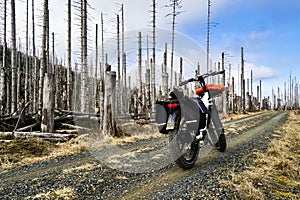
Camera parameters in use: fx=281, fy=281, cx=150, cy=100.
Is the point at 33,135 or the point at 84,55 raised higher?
the point at 84,55

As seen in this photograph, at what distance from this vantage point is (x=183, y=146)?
5379 millimetres

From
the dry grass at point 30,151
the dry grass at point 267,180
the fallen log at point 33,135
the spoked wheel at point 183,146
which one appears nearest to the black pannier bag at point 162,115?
the spoked wheel at point 183,146

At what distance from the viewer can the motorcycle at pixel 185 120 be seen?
5.07m

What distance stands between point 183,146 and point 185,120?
0.50 m

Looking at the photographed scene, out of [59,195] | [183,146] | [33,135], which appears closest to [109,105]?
[33,135]

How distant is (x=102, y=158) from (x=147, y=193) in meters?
3.15

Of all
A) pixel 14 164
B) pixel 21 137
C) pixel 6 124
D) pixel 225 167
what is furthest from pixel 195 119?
pixel 6 124

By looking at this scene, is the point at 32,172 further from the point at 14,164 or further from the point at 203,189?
the point at 203,189

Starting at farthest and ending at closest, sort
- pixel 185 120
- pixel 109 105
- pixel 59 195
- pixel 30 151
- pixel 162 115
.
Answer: pixel 109 105, pixel 30 151, pixel 185 120, pixel 162 115, pixel 59 195

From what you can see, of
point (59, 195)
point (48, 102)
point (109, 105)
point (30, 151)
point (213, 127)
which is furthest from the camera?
point (109, 105)

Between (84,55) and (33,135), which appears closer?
(33,135)

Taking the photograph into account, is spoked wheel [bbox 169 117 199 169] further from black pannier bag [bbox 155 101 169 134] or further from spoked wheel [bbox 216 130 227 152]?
spoked wheel [bbox 216 130 227 152]

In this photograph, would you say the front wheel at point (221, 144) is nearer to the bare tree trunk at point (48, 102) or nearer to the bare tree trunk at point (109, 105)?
the bare tree trunk at point (109, 105)

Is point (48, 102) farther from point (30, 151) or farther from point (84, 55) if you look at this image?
point (84, 55)
